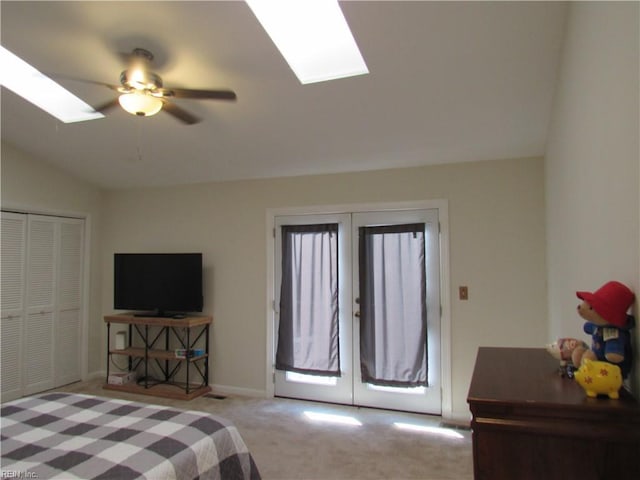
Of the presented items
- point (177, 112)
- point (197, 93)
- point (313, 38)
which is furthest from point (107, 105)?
point (313, 38)

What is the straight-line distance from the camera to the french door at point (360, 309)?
12.3 feet

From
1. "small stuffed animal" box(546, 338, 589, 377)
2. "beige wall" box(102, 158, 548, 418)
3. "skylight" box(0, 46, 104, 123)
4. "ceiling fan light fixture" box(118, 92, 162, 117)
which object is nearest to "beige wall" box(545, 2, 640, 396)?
"small stuffed animal" box(546, 338, 589, 377)

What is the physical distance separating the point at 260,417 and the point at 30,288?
287 cm

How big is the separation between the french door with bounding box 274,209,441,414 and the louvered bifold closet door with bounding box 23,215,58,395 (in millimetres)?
2578

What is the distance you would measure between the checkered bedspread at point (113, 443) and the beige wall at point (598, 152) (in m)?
1.63

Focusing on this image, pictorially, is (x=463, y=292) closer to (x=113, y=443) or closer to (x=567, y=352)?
(x=567, y=352)

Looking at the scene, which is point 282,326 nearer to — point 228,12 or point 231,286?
point 231,286

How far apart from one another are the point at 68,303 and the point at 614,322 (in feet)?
17.4

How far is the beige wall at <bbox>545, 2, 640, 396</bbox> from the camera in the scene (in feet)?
3.31

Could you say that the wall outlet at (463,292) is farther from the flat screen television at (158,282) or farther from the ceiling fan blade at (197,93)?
the flat screen television at (158,282)

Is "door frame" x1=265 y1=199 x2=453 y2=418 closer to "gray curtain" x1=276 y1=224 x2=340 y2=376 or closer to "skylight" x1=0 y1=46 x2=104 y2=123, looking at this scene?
"gray curtain" x1=276 y1=224 x2=340 y2=376

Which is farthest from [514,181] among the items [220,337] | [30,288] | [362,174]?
[30,288]

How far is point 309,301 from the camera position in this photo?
415 cm

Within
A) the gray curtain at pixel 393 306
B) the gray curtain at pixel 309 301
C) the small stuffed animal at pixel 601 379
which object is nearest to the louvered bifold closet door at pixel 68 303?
the gray curtain at pixel 309 301
